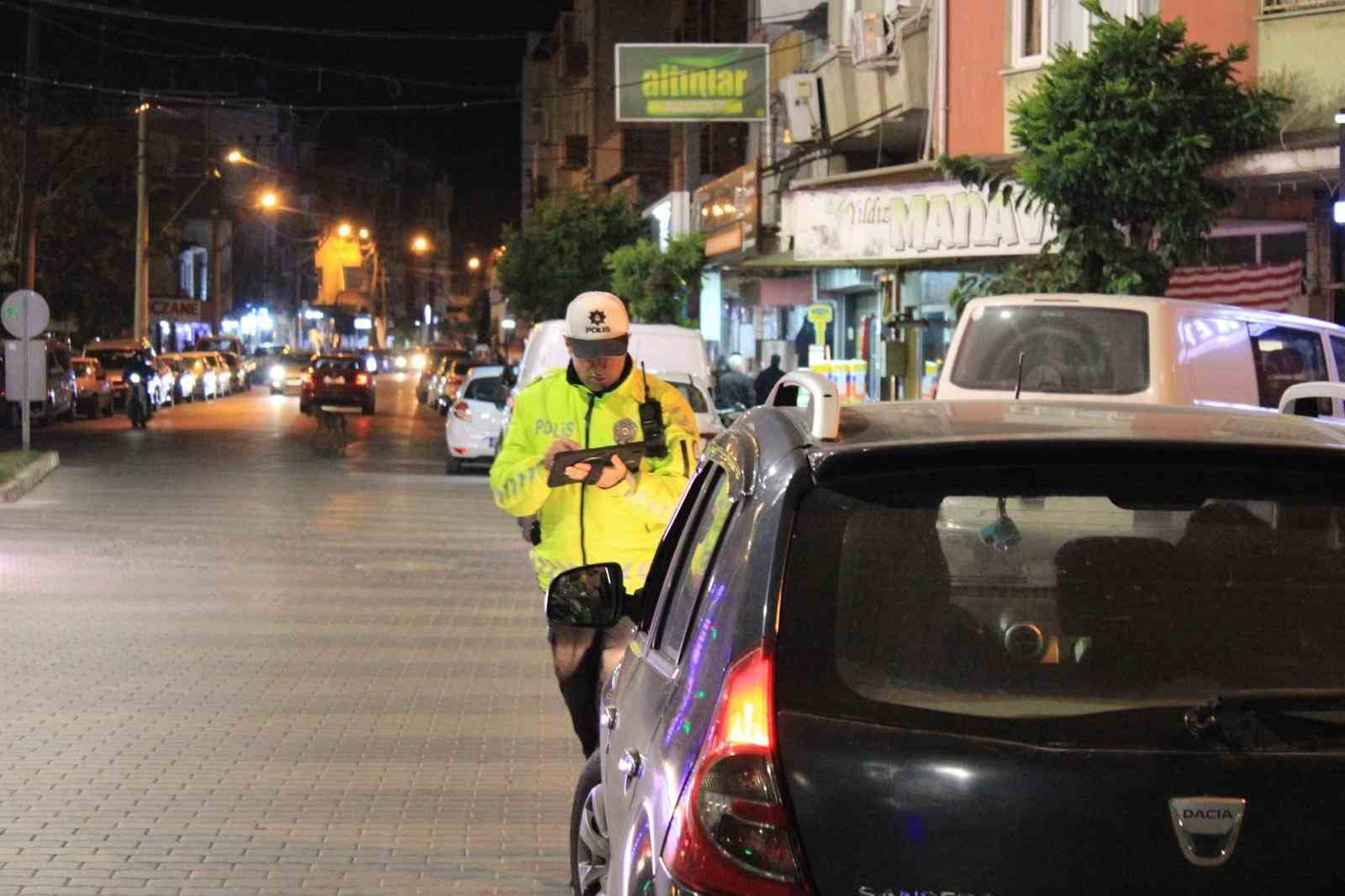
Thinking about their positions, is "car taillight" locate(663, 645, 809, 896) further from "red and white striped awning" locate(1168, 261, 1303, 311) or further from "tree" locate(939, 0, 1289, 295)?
"red and white striped awning" locate(1168, 261, 1303, 311)

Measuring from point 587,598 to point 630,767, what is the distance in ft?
4.22

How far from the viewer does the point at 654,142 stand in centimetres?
6512

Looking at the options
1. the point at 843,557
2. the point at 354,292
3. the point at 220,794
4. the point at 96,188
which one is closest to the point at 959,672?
the point at 843,557

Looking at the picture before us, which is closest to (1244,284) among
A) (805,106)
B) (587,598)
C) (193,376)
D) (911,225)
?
(911,225)

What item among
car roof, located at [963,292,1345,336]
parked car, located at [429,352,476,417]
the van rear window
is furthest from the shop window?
parked car, located at [429,352,476,417]

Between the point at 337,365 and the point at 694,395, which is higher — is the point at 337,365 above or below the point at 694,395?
below

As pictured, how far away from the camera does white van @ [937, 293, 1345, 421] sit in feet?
38.2

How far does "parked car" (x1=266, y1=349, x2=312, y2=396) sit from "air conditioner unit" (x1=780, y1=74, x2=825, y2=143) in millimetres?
34537

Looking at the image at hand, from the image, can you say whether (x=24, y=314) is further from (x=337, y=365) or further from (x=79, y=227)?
(x=79, y=227)

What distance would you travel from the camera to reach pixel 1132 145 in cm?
1738

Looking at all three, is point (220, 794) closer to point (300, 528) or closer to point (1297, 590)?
point (1297, 590)

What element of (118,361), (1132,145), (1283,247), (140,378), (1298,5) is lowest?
(140,378)

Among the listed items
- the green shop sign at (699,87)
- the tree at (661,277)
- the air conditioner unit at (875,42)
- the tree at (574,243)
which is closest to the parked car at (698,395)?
the air conditioner unit at (875,42)

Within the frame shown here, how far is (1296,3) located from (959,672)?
56.3 feet
